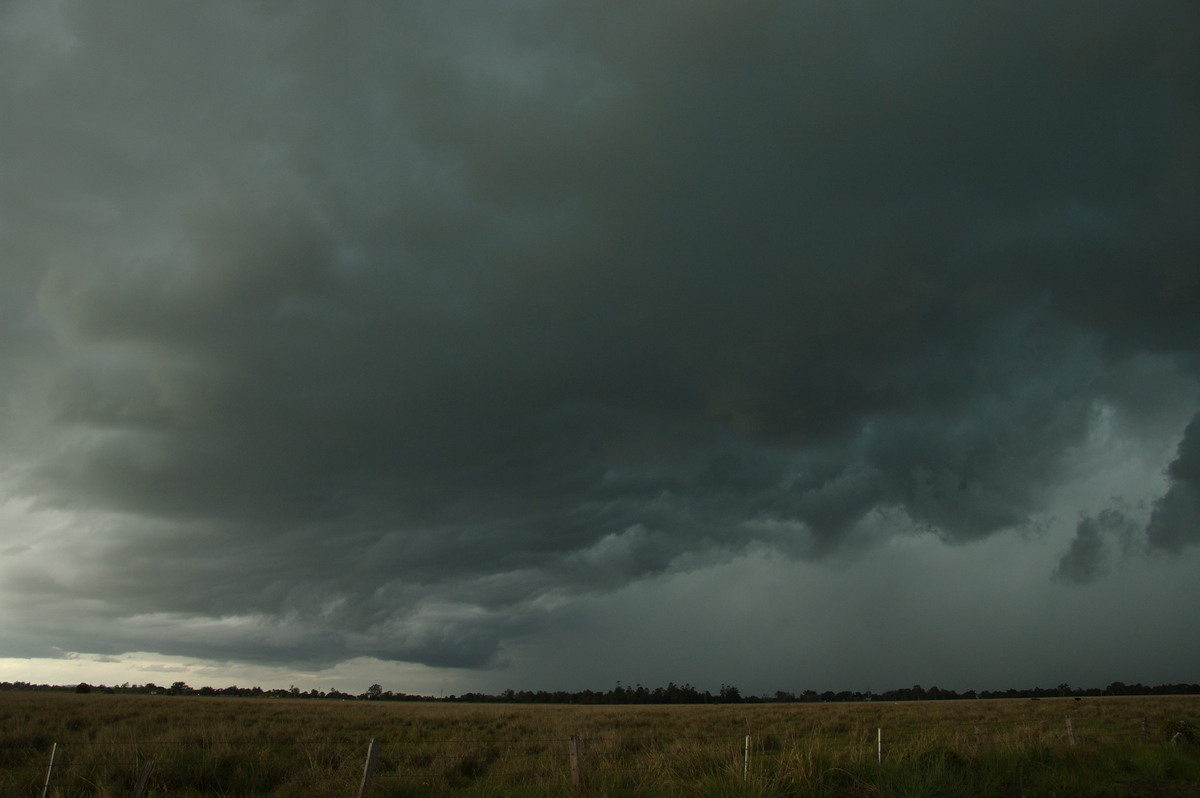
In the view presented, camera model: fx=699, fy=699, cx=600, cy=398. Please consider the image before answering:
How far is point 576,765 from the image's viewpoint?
521 inches

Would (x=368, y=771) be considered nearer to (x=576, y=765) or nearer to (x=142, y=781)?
(x=142, y=781)

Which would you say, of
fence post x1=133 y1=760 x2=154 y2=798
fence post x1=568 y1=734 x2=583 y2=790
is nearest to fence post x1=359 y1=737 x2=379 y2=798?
fence post x1=133 y1=760 x2=154 y2=798

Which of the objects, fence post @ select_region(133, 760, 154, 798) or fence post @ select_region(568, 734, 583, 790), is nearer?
fence post @ select_region(133, 760, 154, 798)

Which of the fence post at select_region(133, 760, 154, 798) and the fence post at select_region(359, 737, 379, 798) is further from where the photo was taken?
the fence post at select_region(359, 737, 379, 798)

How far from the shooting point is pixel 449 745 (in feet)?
80.0

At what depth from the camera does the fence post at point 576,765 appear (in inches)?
504

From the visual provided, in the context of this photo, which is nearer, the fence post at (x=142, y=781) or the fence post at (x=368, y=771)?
the fence post at (x=142, y=781)

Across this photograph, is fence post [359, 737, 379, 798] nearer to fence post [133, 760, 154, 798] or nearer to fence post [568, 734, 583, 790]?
fence post [133, 760, 154, 798]

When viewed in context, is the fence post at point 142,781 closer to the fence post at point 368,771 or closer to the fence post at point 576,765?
the fence post at point 368,771

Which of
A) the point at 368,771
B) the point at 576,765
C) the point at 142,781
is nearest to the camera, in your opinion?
the point at 142,781

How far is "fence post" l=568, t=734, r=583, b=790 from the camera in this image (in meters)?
12.8

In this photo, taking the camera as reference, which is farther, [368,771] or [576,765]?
[576,765]

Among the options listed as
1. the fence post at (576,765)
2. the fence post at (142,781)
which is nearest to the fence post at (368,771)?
the fence post at (142,781)

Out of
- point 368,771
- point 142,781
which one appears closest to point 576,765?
point 368,771
